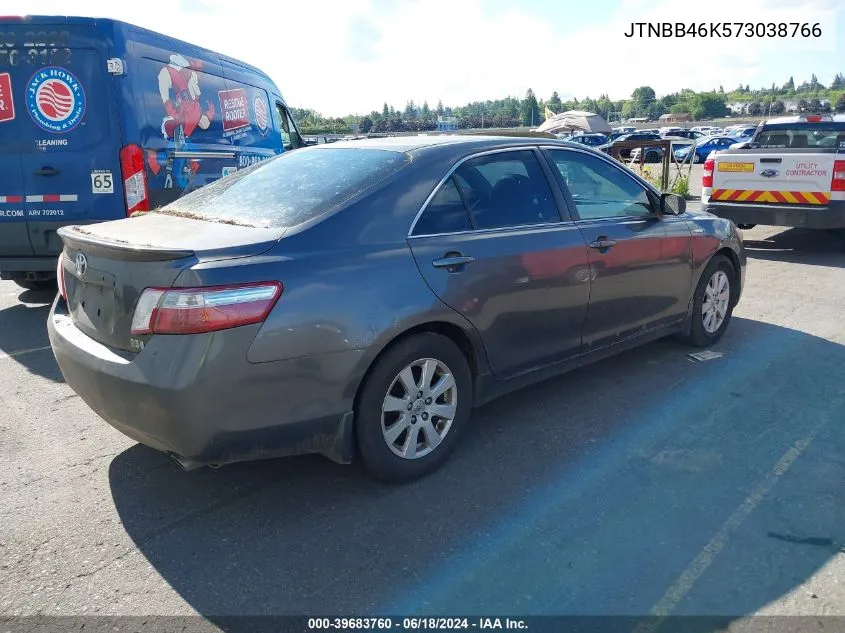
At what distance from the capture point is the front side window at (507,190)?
372 centimetres

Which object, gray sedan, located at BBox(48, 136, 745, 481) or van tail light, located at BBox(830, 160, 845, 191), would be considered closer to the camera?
gray sedan, located at BBox(48, 136, 745, 481)

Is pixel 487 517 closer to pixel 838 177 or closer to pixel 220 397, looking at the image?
pixel 220 397

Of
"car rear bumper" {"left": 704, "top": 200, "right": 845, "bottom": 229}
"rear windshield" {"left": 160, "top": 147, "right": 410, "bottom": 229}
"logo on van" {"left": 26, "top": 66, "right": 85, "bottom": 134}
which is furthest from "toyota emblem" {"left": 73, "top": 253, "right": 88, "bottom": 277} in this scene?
"car rear bumper" {"left": 704, "top": 200, "right": 845, "bottom": 229}

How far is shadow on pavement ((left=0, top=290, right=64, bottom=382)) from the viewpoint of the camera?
17.0ft

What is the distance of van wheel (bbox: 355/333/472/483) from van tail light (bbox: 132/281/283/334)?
2.10ft

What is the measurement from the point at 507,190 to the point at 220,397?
79.4 inches

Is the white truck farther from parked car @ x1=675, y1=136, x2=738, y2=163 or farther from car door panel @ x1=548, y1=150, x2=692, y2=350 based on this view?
parked car @ x1=675, y1=136, x2=738, y2=163

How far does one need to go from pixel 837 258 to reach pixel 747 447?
690cm

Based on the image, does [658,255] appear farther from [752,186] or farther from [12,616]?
[752,186]

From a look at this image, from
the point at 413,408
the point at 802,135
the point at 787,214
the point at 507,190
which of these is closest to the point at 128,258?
the point at 413,408

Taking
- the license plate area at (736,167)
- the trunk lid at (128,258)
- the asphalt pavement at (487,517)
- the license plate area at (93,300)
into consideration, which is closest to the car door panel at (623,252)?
the asphalt pavement at (487,517)

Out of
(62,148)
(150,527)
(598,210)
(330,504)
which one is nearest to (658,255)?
(598,210)

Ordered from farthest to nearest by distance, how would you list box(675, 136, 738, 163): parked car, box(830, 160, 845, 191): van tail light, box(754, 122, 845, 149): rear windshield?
box(675, 136, 738, 163): parked car
box(754, 122, 845, 149): rear windshield
box(830, 160, 845, 191): van tail light

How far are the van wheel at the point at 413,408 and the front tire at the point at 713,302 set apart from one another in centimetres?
250
